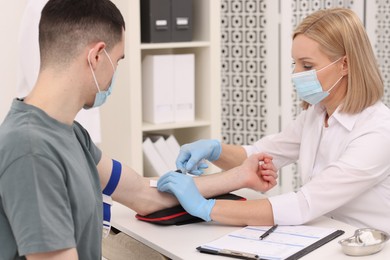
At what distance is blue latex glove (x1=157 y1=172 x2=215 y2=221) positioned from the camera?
2047 millimetres

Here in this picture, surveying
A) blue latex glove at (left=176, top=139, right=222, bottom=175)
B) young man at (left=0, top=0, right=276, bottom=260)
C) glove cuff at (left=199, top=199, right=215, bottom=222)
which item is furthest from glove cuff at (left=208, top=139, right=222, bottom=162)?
young man at (left=0, top=0, right=276, bottom=260)

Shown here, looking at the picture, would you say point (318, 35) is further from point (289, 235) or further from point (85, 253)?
point (85, 253)

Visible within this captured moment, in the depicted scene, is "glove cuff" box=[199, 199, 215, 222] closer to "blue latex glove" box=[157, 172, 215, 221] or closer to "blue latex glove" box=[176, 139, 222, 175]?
"blue latex glove" box=[157, 172, 215, 221]

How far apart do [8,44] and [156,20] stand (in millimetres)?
735

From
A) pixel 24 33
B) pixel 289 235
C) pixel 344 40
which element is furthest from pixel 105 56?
pixel 24 33

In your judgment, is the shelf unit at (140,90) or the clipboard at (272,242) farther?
the shelf unit at (140,90)

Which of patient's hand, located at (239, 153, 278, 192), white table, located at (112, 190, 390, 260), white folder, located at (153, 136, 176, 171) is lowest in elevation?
white table, located at (112, 190, 390, 260)

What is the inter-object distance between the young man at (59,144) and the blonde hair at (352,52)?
2.57 ft

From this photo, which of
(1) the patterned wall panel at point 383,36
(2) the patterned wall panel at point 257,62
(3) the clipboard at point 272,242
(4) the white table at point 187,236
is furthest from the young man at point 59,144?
(1) the patterned wall panel at point 383,36

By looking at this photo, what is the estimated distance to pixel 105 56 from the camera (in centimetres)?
163

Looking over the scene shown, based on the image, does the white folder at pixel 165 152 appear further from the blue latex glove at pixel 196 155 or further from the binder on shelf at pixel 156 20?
the blue latex glove at pixel 196 155

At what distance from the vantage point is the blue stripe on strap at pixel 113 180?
2113mm

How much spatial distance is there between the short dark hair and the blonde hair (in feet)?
2.69

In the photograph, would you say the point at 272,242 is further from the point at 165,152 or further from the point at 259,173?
the point at 165,152
